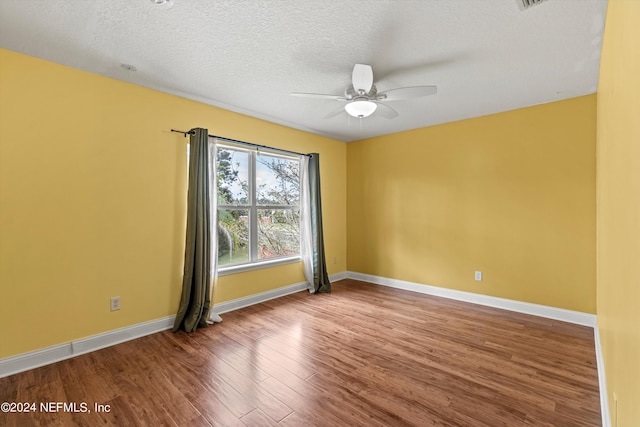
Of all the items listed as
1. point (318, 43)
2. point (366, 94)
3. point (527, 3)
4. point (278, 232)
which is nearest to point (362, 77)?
point (366, 94)

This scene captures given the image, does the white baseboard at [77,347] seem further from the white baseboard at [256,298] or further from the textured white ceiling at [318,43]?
the textured white ceiling at [318,43]

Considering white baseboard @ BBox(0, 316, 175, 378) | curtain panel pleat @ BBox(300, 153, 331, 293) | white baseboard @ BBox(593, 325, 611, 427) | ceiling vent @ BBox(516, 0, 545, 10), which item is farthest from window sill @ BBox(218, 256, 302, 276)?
ceiling vent @ BBox(516, 0, 545, 10)

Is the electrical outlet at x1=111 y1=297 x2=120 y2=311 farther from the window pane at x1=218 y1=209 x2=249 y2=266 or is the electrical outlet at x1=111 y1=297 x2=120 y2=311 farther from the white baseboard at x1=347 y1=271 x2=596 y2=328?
the white baseboard at x1=347 y1=271 x2=596 y2=328

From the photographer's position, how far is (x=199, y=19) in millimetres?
1924

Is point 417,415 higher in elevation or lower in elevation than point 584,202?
lower

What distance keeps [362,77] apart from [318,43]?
415 millimetres

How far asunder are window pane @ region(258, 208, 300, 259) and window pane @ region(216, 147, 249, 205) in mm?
387

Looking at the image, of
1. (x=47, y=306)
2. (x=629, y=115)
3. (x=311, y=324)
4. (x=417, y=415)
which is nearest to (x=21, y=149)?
(x=47, y=306)

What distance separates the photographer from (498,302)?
11.9 ft

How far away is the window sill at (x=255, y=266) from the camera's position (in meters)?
3.54

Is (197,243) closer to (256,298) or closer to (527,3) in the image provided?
(256,298)

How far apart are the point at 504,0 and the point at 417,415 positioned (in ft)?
8.43

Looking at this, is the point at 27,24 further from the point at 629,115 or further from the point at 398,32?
the point at 629,115

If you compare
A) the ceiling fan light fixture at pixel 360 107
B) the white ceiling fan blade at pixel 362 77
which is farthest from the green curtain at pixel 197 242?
the white ceiling fan blade at pixel 362 77
